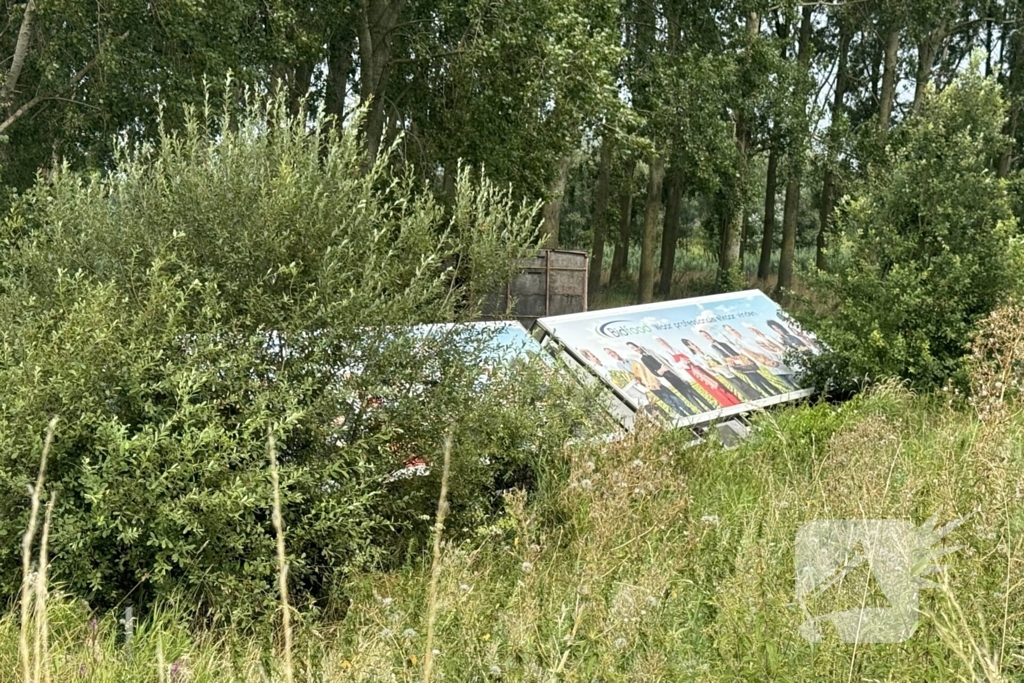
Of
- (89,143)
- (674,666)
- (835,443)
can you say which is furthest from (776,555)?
(89,143)

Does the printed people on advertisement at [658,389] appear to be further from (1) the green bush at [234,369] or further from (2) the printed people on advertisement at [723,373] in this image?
(1) the green bush at [234,369]

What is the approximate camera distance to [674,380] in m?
7.95

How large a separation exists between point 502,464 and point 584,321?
10.1ft

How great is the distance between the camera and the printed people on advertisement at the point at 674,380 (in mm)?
7719

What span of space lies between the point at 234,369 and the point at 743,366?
20.1 ft

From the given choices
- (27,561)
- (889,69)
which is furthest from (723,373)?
(889,69)

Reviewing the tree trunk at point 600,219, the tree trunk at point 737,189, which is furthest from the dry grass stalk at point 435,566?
the tree trunk at point 737,189

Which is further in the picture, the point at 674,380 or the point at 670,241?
the point at 670,241

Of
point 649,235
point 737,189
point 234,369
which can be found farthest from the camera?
point 737,189

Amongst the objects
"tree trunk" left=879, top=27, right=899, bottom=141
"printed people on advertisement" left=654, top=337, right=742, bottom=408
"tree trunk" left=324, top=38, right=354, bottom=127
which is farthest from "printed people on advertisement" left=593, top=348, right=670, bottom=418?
"tree trunk" left=879, top=27, right=899, bottom=141

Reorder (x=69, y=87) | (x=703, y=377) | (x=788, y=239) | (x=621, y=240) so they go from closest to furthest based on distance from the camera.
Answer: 1. (x=703, y=377)
2. (x=69, y=87)
3. (x=788, y=239)
4. (x=621, y=240)

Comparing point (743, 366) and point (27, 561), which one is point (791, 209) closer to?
point (743, 366)

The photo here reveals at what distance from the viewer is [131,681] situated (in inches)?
120

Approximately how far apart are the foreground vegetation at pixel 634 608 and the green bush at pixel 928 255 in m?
4.22
